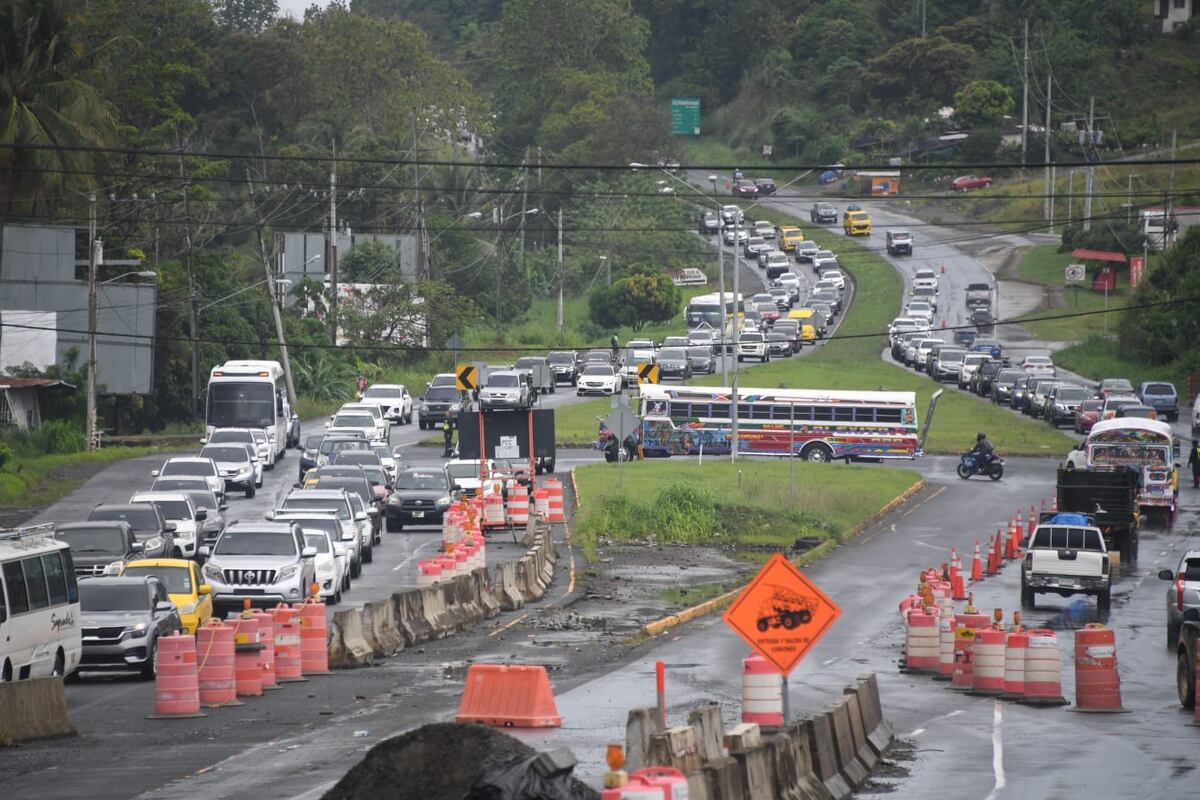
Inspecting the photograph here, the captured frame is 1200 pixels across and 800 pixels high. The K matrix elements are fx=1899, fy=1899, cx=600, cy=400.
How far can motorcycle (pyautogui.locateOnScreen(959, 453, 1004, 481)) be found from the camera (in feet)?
180

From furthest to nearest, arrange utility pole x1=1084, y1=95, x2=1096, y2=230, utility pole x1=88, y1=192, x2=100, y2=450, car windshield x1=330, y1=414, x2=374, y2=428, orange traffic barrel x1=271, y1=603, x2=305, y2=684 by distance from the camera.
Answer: utility pole x1=1084, y1=95, x2=1096, y2=230, car windshield x1=330, y1=414, x2=374, y2=428, utility pole x1=88, y1=192, x2=100, y2=450, orange traffic barrel x1=271, y1=603, x2=305, y2=684

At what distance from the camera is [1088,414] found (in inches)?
2522

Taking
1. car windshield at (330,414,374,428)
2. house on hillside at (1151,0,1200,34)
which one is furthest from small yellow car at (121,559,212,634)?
house on hillside at (1151,0,1200,34)

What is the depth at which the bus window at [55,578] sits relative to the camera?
22744 millimetres

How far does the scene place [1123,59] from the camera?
156250mm

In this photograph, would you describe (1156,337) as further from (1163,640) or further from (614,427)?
(1163,640)

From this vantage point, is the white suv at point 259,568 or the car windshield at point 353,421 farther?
the car windshield at point 353,421

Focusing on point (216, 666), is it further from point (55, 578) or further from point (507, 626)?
point (507, 626)

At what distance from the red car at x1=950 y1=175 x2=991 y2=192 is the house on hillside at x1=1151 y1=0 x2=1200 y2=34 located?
1561 inches

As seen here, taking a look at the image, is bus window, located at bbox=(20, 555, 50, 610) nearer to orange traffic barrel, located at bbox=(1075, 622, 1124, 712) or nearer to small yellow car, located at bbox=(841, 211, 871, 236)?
orange traffic barrel, located at bbox=(1075, 622, 1124, 712)

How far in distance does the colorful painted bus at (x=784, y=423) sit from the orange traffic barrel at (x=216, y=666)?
124ft

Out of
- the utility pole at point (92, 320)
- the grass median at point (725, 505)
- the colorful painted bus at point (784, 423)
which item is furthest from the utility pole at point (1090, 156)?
the utility pole at point (92, 320)

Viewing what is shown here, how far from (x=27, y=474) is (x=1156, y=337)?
5058 centimetres

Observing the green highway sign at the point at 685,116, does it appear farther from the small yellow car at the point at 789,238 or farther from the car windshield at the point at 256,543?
the car windshield at the point at 256,543
